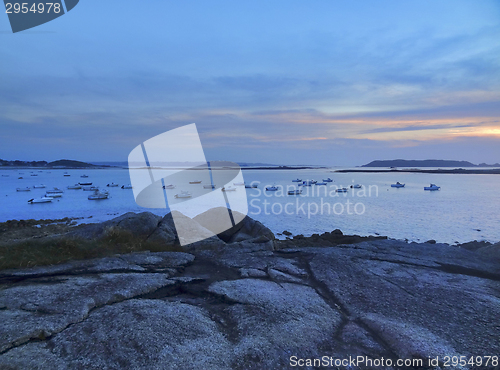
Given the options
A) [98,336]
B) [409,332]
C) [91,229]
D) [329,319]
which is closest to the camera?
[98,336]

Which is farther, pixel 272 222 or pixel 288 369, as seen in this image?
pixel 272 222

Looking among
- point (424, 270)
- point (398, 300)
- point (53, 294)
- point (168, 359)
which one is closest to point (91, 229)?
point (53, 294)

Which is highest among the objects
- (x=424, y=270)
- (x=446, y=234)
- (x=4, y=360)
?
(x=4, y=360)

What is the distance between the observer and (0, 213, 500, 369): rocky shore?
3.82 m

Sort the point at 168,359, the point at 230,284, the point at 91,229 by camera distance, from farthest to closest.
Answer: the point at 91,229 < the point at 230,284 < the point at 168,359

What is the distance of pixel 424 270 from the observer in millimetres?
7770

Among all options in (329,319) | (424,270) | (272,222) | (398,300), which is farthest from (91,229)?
(272,222)

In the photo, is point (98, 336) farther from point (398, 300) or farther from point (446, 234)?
point (446, 234)

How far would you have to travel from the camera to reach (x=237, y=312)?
5.05 metres

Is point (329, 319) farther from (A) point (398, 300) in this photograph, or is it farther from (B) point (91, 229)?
(B) point (91, 229)

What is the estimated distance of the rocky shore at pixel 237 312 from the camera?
3.82 m

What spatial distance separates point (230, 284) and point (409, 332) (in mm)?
3751

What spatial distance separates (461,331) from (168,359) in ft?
16.7

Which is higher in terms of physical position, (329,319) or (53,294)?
(53,294)
